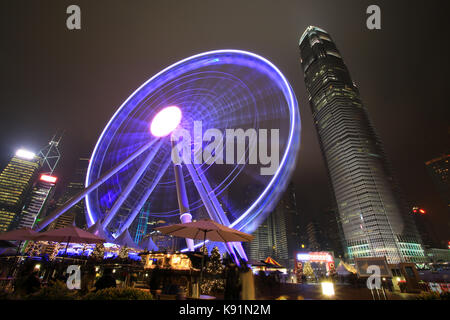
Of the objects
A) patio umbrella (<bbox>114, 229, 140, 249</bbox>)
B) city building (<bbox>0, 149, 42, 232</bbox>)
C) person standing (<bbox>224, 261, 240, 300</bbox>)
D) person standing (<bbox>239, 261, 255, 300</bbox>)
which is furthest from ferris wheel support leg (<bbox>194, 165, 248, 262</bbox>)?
city building (<bbox>0, 149, 42, 232</bbox>)

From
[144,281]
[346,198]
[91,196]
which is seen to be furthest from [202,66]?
[346,198]

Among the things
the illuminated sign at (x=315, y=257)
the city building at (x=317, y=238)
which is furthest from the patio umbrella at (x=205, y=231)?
the city building at (x=317, y=238)

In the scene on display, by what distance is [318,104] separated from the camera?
96.9 metres

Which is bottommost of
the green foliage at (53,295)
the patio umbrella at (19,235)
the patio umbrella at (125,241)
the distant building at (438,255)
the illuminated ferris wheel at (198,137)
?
the green foliage at (53,295)

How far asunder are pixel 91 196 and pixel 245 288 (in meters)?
14.3

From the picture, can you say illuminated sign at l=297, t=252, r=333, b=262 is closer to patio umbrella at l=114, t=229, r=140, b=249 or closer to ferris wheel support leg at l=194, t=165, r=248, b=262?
patio umbrella at l=114, t=229, r=140, b=249

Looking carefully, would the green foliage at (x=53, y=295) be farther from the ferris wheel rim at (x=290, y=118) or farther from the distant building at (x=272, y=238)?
the distant building at (x=272, y=238)

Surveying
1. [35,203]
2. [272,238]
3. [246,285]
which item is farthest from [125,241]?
[35,203]

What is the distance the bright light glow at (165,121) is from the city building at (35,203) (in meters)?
139

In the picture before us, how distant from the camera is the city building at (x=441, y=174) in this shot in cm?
9469

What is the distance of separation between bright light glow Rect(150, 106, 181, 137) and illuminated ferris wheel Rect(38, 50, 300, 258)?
0.07 m

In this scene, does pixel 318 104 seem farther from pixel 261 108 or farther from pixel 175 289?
pixel 175 289
